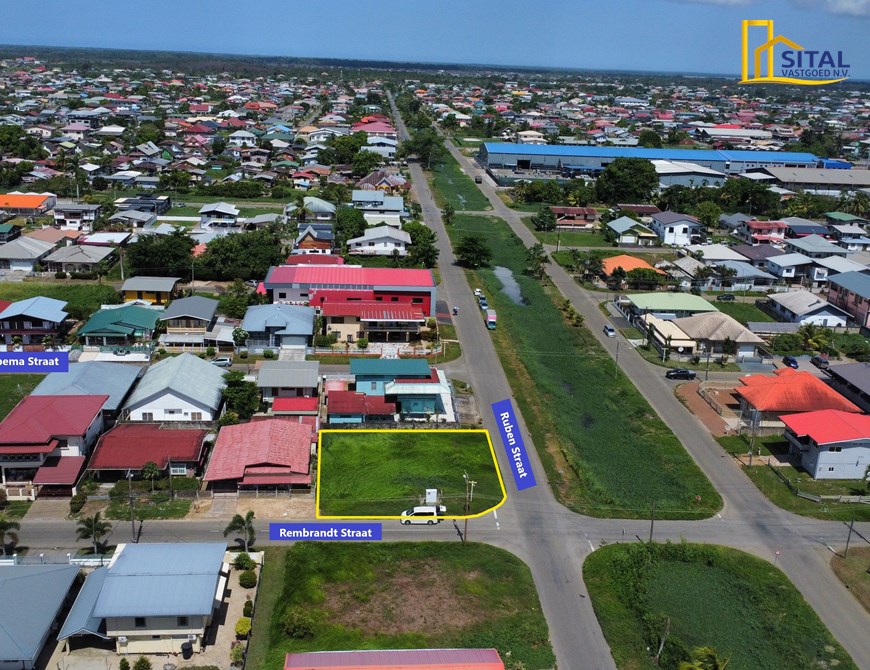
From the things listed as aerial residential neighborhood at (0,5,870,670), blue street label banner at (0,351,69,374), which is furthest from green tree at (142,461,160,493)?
blue street label banner at (0,351,69,374)

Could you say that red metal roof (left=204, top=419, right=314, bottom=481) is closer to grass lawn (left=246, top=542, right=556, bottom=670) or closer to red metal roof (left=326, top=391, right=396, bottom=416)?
red metal roof (left=326, top=391, right=396, bottom=416)

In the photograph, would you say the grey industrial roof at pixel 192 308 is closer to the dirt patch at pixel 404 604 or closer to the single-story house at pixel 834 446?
the dirt patch at pixel 404 604

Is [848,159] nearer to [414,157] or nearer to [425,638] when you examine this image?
[414,157]

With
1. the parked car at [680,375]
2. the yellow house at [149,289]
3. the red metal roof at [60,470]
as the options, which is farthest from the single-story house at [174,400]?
the parked car at [680,375]

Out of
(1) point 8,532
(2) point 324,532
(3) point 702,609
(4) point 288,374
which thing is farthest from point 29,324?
(3) point 702,609

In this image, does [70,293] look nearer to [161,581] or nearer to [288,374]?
[288,374]

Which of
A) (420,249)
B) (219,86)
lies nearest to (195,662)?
(420,249)

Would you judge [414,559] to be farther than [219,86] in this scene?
No
